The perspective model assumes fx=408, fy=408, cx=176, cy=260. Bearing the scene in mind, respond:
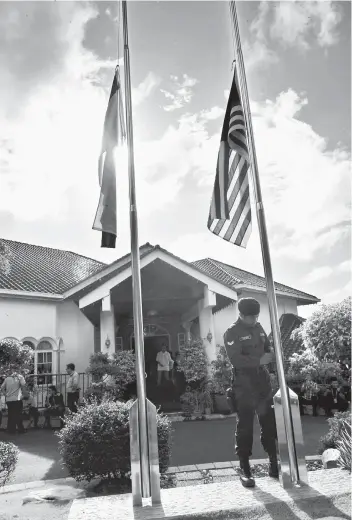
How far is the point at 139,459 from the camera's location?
4188 mm

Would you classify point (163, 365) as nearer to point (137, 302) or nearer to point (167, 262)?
point (167, 262)

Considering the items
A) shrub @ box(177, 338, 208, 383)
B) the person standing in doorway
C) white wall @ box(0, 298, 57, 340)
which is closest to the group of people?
the person standing in doorway

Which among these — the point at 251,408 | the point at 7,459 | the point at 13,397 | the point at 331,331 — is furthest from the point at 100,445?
the point at 13,397

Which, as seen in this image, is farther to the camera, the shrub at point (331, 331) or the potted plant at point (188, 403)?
the potted plant at point (188, 403)

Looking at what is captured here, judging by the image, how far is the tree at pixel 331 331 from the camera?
22.7 ft

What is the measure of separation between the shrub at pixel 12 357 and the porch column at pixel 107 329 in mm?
3711

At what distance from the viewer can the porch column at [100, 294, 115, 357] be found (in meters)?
13.0

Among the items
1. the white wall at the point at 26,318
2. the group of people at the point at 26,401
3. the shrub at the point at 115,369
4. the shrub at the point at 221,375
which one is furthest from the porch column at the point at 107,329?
the white wall at the point at 26,318

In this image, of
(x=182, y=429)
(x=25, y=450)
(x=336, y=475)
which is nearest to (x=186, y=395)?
(x=182, y=429)

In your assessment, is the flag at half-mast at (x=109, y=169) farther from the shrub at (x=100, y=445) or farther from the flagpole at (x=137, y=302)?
the shrub at (x=100, y=445)

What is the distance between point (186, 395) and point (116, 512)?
847 centimetres

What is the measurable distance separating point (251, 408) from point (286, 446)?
1.76ft

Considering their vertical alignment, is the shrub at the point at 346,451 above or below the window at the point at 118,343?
below

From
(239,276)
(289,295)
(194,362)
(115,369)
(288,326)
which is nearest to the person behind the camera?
(115,369)
